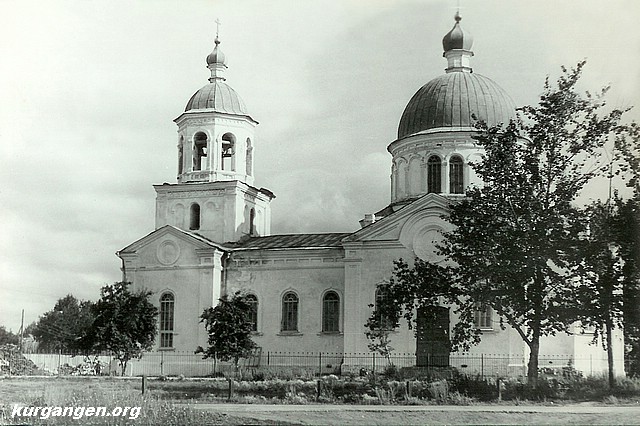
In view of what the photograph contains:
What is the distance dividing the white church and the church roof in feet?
0.29

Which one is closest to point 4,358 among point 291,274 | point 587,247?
point 291,274

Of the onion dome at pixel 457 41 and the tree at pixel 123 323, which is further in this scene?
the onion dome at pixel 457 41

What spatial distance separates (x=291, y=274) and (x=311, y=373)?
171 inches

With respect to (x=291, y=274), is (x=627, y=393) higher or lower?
lower

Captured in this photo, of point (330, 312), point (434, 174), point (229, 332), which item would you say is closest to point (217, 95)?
point (434, 174)

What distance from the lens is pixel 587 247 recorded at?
21141 millimetres

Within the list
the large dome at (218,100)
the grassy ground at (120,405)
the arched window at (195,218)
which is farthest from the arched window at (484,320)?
the grassy ground at (120,405)

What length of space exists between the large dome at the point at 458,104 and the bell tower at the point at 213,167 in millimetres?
7043

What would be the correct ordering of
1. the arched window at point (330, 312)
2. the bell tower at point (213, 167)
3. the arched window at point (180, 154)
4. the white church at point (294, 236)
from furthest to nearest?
1. the arched window at point (180, 154)
2. the bell tower at point (213, 167)
3. the arched window at point (330, 312)
4. the white church at point (294, 236)

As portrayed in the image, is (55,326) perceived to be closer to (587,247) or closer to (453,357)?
(453,357)

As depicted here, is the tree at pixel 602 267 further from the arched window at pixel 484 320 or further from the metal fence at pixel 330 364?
the arched window at pixel 484 320

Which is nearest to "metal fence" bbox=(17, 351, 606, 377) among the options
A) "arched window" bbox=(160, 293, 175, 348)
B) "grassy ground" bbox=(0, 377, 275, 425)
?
"arched window" bbox=(160, 293, 175, 348)

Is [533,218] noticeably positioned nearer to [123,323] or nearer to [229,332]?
[229,332]

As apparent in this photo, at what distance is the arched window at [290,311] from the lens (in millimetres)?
35094
